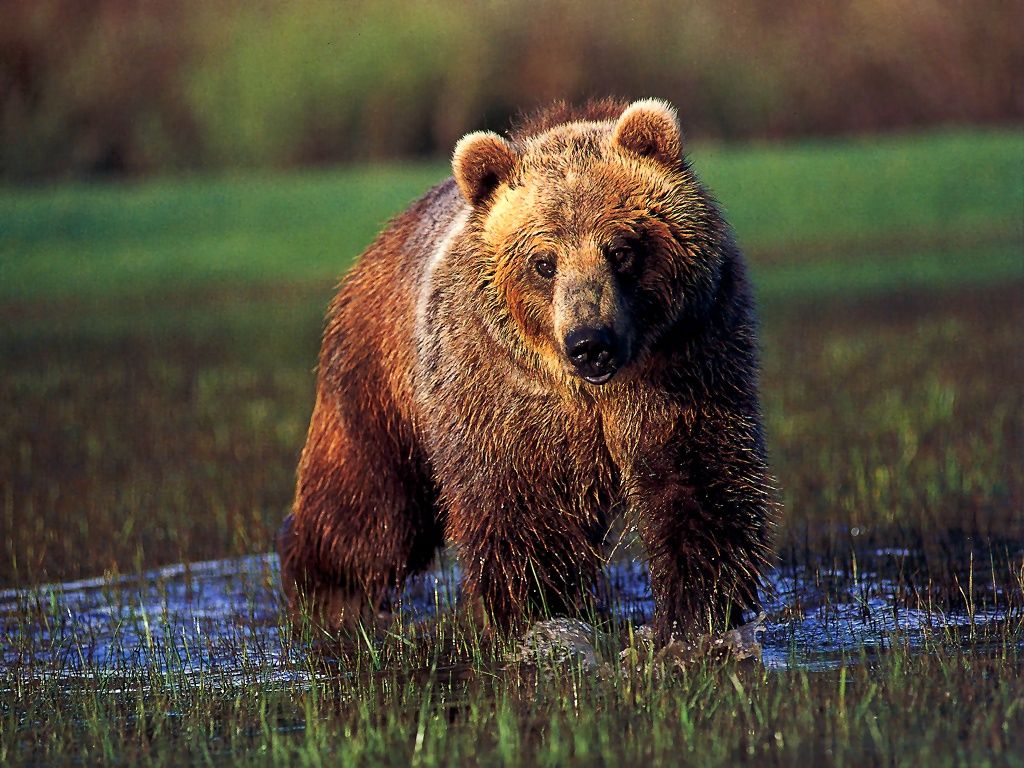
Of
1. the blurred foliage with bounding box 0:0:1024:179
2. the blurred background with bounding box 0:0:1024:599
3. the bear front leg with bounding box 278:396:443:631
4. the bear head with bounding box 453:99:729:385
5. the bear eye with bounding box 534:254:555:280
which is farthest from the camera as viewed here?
the blurred foliage with bounding box 0:0:1024:179

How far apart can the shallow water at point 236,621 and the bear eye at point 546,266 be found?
1418 mm

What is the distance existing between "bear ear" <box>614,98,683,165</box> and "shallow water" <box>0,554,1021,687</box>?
5.12 feet

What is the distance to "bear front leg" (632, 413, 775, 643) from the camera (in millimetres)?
5906

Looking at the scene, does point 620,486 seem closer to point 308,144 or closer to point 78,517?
point 78,517

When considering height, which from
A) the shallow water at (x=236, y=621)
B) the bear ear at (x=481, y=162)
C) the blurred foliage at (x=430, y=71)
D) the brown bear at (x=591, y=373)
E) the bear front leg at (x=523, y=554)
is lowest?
the shallow water at (x=236, y=621)

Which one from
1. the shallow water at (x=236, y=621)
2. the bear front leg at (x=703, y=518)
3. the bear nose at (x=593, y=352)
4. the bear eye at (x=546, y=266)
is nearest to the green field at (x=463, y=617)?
the shallow water at (x=236, y=621)

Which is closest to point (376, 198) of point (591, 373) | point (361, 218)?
point (361, 218)

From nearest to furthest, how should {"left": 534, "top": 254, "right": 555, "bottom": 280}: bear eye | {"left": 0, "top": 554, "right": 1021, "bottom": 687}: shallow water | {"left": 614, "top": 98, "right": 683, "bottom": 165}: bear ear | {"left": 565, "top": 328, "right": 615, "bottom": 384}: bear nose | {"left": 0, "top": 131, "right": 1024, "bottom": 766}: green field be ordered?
{"left": 0, "top": 131, "right": 1024, "bottom": 766}: green field → {"left": 565, "top": 328, "right": 615, "bottom": 384}: bear nose → {"left": 534, "top": 254, "right": 555, "bottom": 280}: bear eye → {"left": 614, "top": 98, "right": 683, "bottom": 165}: bear ear → {"left": 0, "top": 554, "right": 1021, "bottom": 687}: shallow water

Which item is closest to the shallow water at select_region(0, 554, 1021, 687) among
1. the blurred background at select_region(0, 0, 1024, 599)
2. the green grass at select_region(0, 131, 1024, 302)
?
the blurred background at select_region(0, 0, 1024, 599)

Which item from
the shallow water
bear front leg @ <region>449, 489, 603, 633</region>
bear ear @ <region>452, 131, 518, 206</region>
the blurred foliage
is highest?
the blurred foliage

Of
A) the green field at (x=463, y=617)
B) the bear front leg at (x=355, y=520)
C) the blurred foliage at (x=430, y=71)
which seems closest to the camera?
the green field at (x=463, y=617)

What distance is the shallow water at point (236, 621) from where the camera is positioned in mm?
6191

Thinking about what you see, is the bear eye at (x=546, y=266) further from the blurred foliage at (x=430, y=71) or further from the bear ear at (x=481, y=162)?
the blurred foliage at (x=430, y=71)

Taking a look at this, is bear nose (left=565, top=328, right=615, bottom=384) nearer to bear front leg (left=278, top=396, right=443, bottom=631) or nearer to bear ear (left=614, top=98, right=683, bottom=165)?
bear ear (left=614, top=98, right=683, bottom=165)
